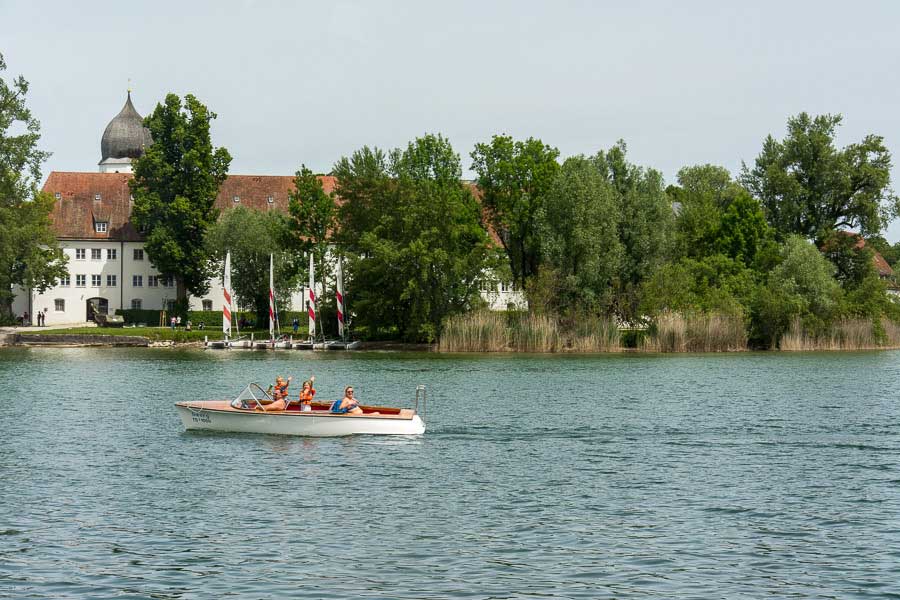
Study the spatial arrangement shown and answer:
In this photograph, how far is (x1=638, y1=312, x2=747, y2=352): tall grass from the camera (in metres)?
86.9

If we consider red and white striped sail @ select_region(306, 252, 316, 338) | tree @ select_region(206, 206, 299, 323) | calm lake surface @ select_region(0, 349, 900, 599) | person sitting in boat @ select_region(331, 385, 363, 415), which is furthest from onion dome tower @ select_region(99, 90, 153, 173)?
person sitting in boat @ select_region(331, 385, 363, 415)

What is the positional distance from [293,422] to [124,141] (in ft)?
347

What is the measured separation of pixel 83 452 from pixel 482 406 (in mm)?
18072

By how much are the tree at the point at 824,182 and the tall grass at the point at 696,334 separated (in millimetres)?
26172

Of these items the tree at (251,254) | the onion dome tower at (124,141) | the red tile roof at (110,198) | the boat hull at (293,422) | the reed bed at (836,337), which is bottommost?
the boat hull at (293,422)

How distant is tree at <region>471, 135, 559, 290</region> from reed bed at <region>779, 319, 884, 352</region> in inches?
835

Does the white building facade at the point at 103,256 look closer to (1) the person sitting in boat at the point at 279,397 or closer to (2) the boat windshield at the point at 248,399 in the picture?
(2) the boat windshield at the point at 248,399

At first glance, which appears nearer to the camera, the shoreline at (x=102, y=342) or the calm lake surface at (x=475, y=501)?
the calm lake surface at (x=475, y=501)

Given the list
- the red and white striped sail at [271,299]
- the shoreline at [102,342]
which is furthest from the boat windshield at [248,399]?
the red and white striped sail at [271,299]

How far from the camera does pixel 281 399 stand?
39625mm

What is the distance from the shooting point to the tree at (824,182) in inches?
4318

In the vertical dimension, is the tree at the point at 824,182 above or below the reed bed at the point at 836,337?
above

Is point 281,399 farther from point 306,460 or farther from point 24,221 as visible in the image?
point 24,221

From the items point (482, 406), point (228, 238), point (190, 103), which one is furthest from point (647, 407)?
point (190, 103)
